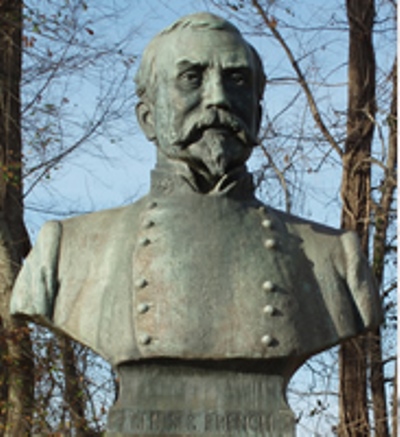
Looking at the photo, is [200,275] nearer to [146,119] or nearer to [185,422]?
[185,422]

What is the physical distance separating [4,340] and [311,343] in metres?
5.35

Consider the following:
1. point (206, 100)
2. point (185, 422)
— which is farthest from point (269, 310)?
point (206, 100)

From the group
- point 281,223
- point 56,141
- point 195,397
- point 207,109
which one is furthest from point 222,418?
point 56,141

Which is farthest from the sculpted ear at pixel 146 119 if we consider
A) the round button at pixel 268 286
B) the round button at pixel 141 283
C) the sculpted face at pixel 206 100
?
the round button at pixel 268 286

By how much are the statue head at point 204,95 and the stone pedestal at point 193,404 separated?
70cm

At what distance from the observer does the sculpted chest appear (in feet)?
13.4

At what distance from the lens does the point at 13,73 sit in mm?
10031

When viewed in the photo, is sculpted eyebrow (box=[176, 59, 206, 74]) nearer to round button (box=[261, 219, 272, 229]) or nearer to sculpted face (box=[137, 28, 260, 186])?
sculpted face (box=[137, 28, 260, 186])

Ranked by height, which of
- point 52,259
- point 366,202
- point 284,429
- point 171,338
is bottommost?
point 284,429

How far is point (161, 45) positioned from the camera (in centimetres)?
442

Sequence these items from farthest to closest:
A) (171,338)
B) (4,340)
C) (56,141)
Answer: (56,141) < (4,340) < (171,338)

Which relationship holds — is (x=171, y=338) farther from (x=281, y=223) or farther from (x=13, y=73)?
(x=13, y=73)

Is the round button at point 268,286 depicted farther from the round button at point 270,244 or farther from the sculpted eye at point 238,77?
the sculpted eye at point 238,77

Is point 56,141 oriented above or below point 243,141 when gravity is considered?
above
